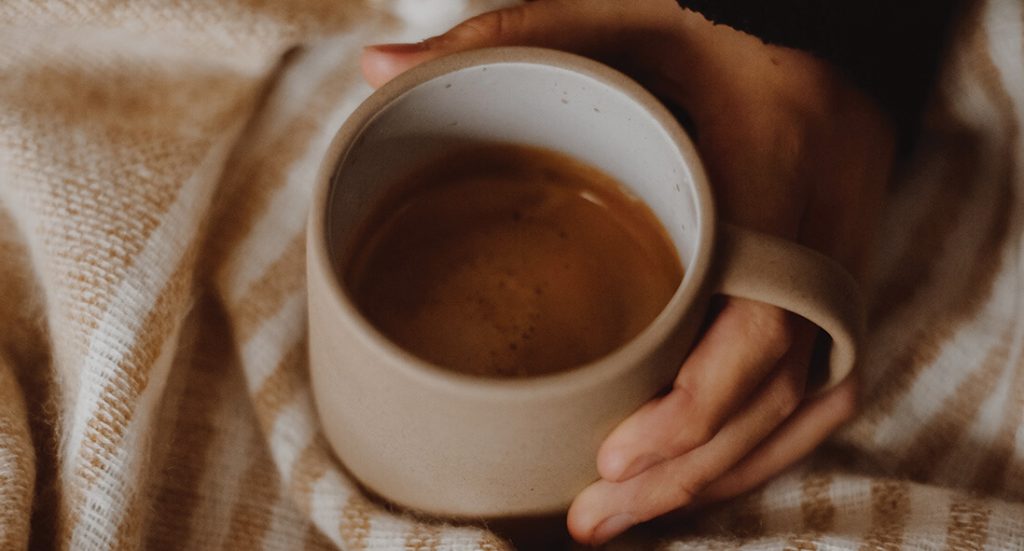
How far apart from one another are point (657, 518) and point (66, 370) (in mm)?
306

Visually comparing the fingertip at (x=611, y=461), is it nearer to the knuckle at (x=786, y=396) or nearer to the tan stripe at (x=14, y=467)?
the knuckle at (x=786, y=396)

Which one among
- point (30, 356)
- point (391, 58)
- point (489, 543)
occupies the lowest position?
point (489, 543)

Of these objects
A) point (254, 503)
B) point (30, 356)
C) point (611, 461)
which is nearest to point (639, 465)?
point (611, 461)

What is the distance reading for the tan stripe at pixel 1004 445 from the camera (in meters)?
0.52

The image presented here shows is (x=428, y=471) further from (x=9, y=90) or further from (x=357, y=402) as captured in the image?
(x=9, y=90)

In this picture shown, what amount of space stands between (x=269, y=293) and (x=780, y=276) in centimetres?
30

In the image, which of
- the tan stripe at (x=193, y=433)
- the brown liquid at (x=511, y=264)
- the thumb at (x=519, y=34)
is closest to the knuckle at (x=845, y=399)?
the brown liquid at (x=511, y=264)

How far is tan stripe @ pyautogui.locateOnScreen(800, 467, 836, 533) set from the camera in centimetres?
49

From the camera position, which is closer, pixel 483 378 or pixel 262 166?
pixel 483 378

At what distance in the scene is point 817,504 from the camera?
1.62 ft

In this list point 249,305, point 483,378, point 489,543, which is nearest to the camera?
point 483,378

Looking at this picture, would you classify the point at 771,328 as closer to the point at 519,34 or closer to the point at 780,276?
the point at 780,276

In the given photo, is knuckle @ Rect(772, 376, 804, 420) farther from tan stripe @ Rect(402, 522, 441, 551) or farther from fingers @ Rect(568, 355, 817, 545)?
tan stripe @ Rect(402, 522, 441, 551)

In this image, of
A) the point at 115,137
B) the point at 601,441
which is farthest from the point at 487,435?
the point at 115,137
